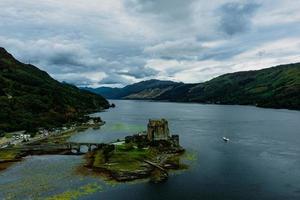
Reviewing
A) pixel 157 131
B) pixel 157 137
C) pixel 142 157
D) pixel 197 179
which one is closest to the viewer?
pixel 197 179

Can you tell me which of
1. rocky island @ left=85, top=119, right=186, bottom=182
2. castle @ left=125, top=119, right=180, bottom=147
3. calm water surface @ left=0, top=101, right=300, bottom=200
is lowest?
calm water surface @ left=0, top=101, right=300, bottom=200

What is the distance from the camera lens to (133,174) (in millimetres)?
116312

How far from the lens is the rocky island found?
117625mm

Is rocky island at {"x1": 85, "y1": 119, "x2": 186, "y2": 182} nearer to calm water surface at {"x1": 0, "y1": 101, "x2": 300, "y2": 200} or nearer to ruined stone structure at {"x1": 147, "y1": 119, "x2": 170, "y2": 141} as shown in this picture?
ruined stone structure at {"x1": 147, "y1": 119, "x2": 170, "y2": 141}

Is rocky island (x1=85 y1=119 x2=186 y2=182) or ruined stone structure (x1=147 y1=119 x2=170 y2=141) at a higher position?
ruined stone structure (x1=147 y1=119 x2=170 y2=141)

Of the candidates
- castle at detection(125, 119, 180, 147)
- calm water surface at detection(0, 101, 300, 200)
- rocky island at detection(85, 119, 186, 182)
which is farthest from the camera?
castle at detection(125, 119, 180, 147)

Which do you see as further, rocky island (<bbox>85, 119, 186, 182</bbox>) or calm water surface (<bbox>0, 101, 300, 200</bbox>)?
rocky island (<bbox>85, 119, 186, 182</bbox>)

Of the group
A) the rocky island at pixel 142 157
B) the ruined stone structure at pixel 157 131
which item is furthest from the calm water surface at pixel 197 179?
the ruined stone structure at pixel 157 131

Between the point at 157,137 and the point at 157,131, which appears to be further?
the point at 157,131

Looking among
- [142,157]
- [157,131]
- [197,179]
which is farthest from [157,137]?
[197,179]

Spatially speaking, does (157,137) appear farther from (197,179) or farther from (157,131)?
(197,179)

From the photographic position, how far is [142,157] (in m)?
135

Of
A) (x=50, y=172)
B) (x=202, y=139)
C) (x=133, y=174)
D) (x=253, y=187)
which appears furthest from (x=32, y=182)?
(x=202, y=139)

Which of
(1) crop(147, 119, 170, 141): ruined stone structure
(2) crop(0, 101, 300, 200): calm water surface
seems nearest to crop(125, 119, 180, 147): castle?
(1) crop(147, 119, 170, 141): ruined stone structure
